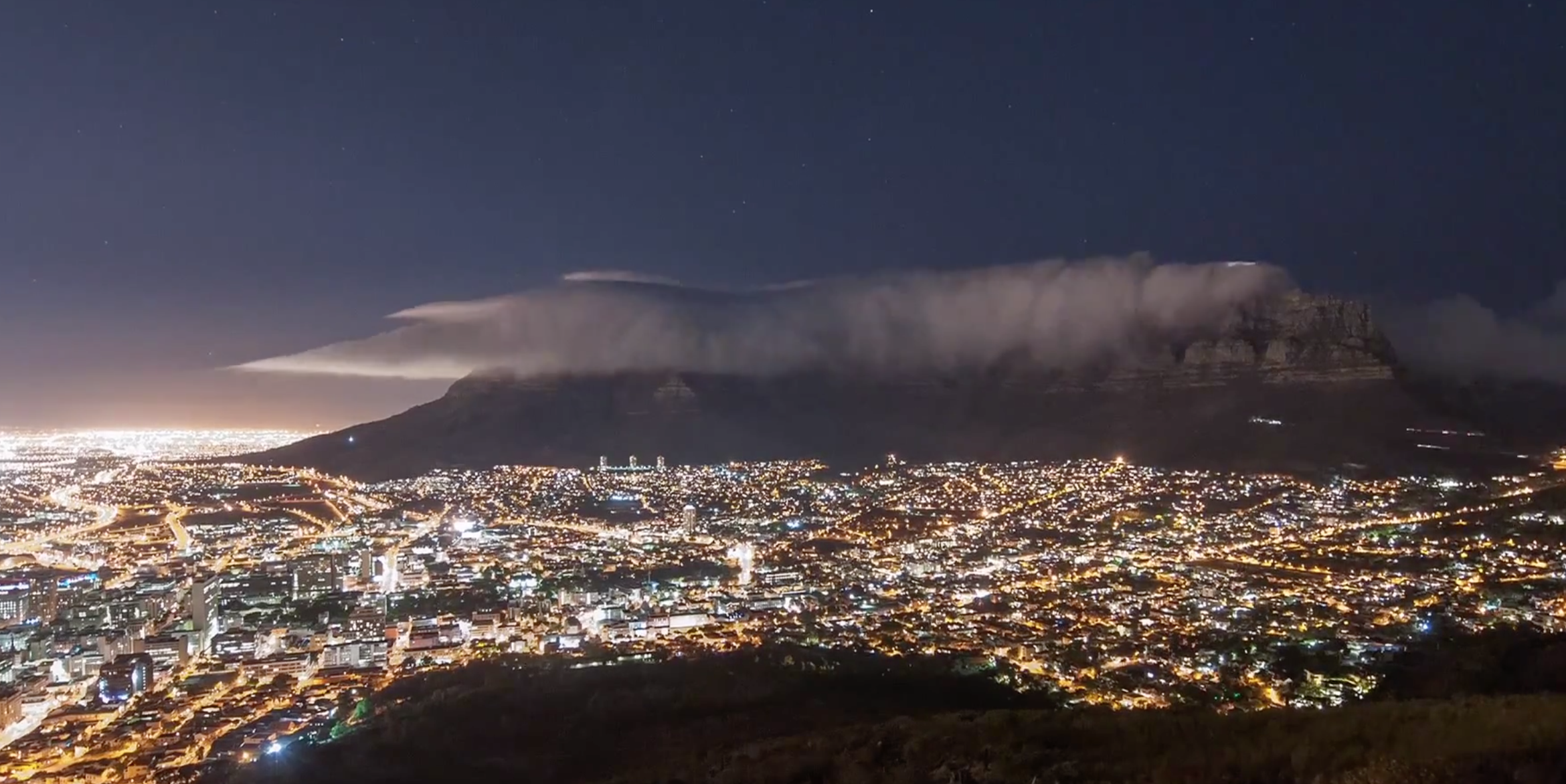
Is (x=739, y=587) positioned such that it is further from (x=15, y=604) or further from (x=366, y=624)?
(x=15, y=604)

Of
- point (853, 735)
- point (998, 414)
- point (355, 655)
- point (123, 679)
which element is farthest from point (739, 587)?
point (998, 414)

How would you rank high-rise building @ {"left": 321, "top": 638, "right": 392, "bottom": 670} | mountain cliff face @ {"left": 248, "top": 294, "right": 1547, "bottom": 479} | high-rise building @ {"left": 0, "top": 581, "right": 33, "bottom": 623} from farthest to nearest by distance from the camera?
mountain cliff face @ {"left": 248, "top": 294, "right": 1547, "bottom": 479}
high-rise building @ {"left": 0, "top": 581, "right": 33, "bottom": 623}
high-rise building @ {"left": 321, "top": 638, "right": 392, "bottom": 670}

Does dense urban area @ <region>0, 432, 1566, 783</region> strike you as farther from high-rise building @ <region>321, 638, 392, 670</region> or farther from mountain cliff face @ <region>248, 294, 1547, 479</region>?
mountain cliff face @ <region>248, 294, 1547, 479</region>

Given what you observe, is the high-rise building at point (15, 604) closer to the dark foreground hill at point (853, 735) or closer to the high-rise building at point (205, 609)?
the high-rise building at point (205, 609)

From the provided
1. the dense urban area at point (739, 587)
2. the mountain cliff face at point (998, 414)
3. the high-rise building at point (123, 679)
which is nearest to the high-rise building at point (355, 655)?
the dense urban area at point (739, 587)

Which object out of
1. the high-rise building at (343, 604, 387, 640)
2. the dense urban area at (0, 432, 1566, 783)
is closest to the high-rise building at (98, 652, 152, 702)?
the dense urban area at (0, 432, 1566, 783)

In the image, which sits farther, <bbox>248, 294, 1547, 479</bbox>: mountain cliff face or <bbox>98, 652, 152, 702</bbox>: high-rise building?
<bbox>248, 294, 1547, 479</bbox>: mountain cliff face

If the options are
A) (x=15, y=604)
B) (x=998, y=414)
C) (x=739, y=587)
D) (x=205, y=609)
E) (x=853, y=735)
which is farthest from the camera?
(x=998, y=414)
